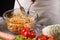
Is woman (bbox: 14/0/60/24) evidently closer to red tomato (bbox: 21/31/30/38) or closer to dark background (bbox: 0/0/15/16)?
dark background (bbox: 0/0/15/16)

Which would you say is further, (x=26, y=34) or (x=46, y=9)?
(x=46, y=9)

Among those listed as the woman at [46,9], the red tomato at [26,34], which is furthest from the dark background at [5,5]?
the red tomato at [26,34]

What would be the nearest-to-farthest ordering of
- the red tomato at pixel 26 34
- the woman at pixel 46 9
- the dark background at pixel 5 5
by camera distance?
the red tomato at pixel 26 34 < the woman at pixel 46 9 < the dark background at pixel 5 5

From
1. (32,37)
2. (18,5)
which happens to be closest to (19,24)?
(32,37)

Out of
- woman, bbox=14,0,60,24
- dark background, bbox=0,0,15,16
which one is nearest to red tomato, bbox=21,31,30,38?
woman, bbox=14,0,60,24

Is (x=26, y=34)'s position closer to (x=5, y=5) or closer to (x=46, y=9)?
(x=46, y=9)

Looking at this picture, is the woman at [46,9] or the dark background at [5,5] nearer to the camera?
the woman at [46,9]

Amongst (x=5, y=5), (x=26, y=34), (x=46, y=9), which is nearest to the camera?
(x=26, y=34)

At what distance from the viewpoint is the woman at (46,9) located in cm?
124

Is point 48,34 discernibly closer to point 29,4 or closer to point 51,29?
point 51,29

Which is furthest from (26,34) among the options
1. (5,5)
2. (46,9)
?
(5,5)

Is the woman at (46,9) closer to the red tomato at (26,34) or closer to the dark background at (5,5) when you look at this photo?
the dark background at (5,5)

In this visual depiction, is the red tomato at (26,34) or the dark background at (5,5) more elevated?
the dark background at (5,5)

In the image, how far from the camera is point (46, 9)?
125 centimetres
